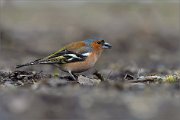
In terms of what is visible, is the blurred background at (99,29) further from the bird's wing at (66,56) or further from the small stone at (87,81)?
the small stone at (87,81)

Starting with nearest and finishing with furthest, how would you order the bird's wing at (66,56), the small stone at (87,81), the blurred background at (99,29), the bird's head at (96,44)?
the small stone at (87,81)
the bird's wing at (66,56)
the bird's head at (96,44)
the blurred background at (99,29)

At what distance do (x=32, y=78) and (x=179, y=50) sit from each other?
12.5 m

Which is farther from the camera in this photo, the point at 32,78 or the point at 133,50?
the point at 133,50

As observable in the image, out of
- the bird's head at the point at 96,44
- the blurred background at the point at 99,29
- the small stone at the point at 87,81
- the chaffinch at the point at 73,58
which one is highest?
the bird's head at the point at 96,44

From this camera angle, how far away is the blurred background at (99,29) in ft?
71.9

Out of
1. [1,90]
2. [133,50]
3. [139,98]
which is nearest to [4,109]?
[1,90]

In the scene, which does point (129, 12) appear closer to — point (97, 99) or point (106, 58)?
point (106, 58)

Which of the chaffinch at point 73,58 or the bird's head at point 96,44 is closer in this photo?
the chaffinch at point 73,58

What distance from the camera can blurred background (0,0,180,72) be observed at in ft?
71.9

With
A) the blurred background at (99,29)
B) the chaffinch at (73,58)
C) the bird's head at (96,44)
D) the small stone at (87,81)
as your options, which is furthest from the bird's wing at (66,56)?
Result: the blurred background at (99,29)

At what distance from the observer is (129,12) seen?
33531 mm

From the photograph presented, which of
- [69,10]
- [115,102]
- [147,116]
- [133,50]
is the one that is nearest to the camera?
[147,116]

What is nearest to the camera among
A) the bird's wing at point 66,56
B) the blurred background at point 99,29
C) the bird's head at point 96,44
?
the bird's wing at point 66,56

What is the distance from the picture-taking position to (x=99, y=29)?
29.0 meters
